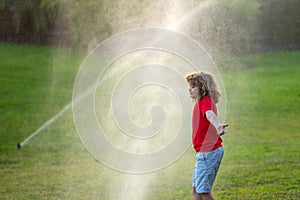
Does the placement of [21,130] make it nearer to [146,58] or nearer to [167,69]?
[146,58]

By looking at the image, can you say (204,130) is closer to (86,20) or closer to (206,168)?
(206,168)

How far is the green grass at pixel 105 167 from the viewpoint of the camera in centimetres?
664

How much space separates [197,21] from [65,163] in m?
2.36

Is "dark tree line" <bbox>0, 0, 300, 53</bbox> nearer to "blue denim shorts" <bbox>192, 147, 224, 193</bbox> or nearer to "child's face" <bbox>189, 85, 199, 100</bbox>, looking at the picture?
"child's face" <bbox>189, 85, 199, 100</bbox>

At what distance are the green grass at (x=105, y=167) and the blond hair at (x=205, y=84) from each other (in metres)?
1.78

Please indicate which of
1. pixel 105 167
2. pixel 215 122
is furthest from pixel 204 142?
pixel 105 167

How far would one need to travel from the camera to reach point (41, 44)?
11.6 m

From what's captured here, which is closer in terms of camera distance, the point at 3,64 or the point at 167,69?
the point at 167,69

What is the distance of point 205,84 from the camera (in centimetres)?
472

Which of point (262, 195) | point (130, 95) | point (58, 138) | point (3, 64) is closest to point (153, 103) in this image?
point (130, 95)

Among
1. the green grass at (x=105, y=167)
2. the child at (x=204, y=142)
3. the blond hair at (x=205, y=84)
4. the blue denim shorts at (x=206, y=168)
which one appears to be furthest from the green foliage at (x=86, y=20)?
the blue denim shorts at (x=206, y=168)

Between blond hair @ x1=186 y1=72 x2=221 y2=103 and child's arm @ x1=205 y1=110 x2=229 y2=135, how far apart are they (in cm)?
24

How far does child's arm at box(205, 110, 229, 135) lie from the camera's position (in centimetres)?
431

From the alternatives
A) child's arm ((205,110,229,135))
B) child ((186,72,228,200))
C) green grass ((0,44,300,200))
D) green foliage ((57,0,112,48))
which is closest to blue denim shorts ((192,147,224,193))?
child ((186,72,228,200))
